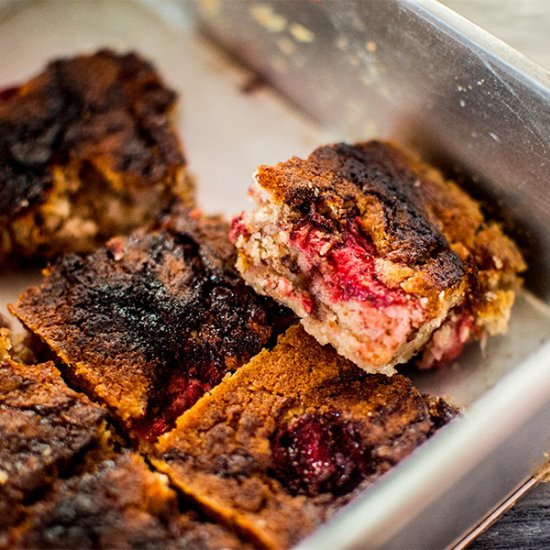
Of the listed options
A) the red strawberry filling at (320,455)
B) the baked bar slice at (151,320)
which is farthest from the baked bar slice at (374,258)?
the red strawberry filling at (320,455)

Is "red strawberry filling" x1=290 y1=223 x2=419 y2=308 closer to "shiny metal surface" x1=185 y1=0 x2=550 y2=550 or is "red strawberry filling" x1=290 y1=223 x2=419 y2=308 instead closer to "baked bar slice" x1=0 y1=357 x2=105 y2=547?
"shiny metal surface" x1=185 y1=0 x2=550 y2=550

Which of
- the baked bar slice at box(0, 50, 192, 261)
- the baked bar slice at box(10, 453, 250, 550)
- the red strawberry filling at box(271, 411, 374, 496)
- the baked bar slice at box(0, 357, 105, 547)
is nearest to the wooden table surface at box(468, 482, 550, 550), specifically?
the red strawberry filling at box(271, 411, 374, 496)

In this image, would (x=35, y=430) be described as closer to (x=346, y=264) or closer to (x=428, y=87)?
(x=346, y=264)

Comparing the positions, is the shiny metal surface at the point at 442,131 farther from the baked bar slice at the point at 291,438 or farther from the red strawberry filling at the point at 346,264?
the red strawberry filling at the point at 346,264

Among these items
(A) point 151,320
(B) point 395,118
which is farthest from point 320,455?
(B) point 395,118

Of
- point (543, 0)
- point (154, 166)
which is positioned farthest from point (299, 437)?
point (543, 0)

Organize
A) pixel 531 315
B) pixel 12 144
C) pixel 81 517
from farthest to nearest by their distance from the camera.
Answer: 1. pixel 12 144
2. pixel 531 315
3. pixel 81 517

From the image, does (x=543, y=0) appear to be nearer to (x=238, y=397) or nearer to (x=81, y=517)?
(x=238, y=397)
